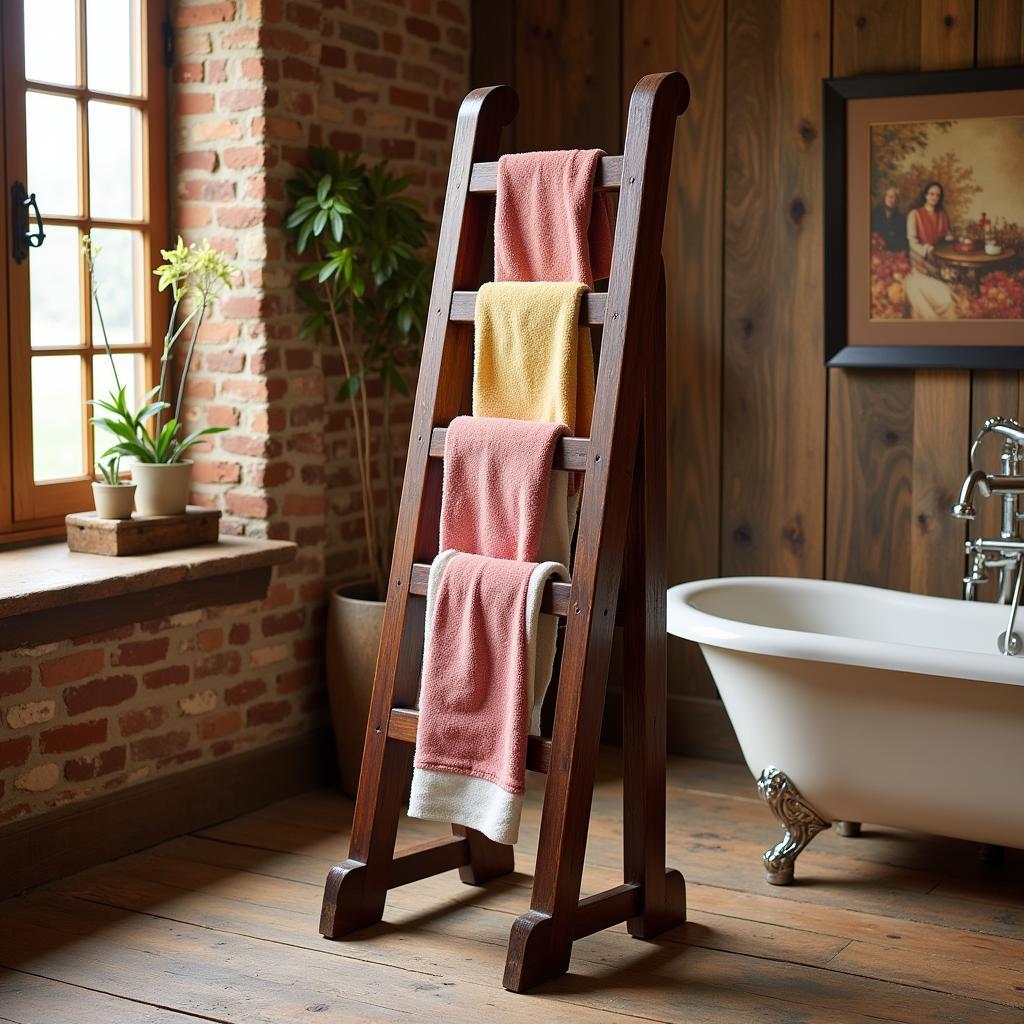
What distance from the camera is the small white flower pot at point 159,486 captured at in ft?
11.6

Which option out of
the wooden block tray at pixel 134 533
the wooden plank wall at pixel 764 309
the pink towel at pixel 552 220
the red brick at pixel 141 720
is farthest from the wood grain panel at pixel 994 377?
the red brick at pixel 141 720

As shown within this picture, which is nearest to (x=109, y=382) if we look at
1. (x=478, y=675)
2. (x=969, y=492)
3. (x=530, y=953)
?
(x=478, y=675)

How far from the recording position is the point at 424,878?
125 inches

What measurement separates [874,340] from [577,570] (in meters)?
1.60

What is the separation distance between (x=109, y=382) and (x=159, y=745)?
0.94 meters

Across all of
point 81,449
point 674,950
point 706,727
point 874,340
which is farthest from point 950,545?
point 81,449

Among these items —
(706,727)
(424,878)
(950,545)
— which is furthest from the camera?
(706,727)

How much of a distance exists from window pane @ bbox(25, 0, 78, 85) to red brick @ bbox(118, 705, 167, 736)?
1.54 meters

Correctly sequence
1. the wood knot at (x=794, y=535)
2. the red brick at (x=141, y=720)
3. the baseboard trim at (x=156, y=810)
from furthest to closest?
the wood knot at (x=794, y=535), the red brick at (x=141, y=720), the baseboard trim at (x=156, y=810)

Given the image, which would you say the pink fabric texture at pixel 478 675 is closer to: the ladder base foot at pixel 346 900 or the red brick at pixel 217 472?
the ladder base foot at pixel 346 900

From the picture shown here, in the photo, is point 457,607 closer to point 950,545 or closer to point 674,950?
point 674,950

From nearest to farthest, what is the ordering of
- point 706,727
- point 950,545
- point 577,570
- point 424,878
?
1. point 577,570
2. point 424,878
3. point 950,545
4. point 706,727

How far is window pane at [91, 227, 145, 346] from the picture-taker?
3656 mm

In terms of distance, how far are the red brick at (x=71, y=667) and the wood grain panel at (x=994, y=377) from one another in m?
2.29
